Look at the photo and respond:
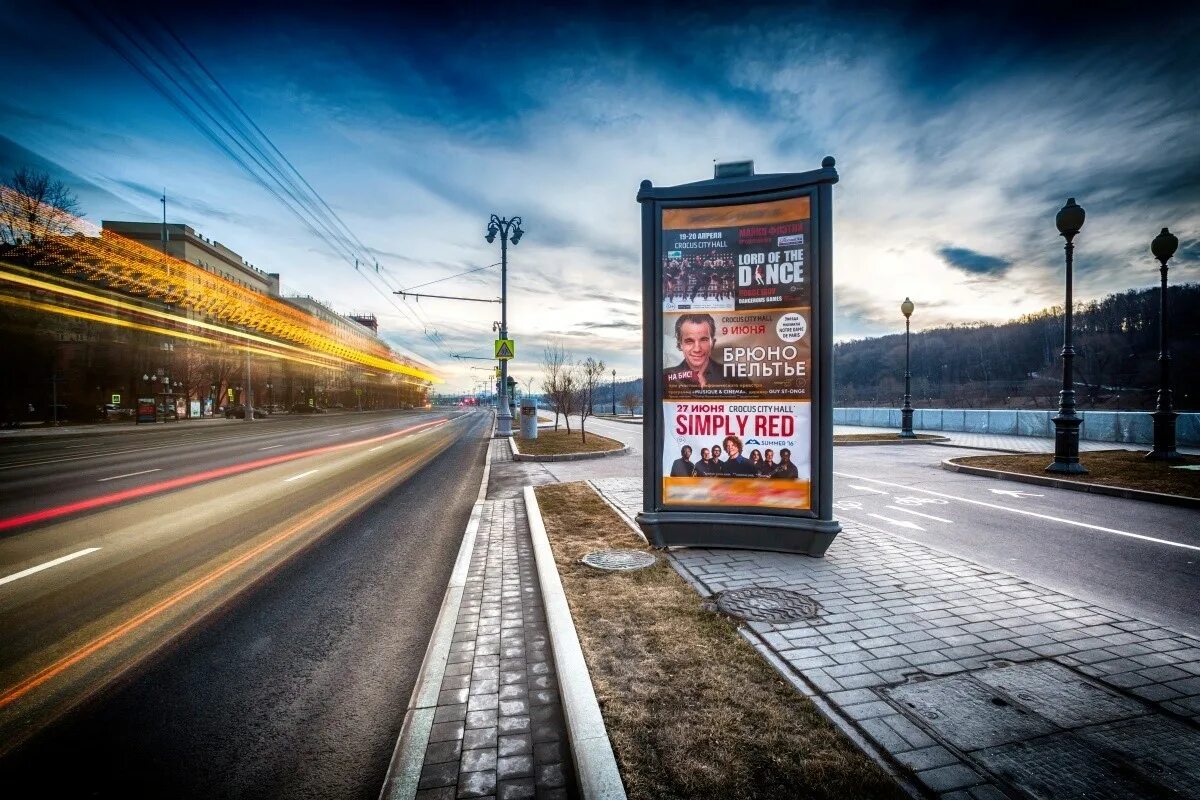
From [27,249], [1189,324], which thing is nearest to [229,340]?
[27,249]

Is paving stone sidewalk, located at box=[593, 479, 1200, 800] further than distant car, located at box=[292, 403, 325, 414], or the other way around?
distant car, located at box=[292, 403, 325, 414]

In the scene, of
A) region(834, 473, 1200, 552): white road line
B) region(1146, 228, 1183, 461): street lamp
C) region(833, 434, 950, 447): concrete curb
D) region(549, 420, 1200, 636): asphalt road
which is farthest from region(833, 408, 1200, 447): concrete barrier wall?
region(834, 473, 1200, 552): white road line

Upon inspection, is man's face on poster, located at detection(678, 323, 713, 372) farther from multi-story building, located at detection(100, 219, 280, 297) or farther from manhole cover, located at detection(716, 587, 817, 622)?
multi-story building, located at detection(100, 219, 280, 297)

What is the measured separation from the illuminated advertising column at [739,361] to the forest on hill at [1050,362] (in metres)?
82.5

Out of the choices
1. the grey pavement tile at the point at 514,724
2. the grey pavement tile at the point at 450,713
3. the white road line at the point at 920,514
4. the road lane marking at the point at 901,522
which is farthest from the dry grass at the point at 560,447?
the grey pavement tile at the point at 514,724

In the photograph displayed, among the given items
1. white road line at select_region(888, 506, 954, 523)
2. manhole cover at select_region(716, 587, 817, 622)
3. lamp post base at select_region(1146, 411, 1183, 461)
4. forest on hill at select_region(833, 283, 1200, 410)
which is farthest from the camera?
forest on hill at select_region(833, 283, 1200, 410)

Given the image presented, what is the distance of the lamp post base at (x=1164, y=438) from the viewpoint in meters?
11.8

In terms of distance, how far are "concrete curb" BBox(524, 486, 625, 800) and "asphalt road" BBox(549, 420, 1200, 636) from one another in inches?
181

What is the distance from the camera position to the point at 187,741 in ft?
9.10

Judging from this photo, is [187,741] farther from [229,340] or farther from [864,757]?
[229,340]

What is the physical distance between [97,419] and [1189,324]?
145670 millimetres

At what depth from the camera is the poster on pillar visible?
5.48 m

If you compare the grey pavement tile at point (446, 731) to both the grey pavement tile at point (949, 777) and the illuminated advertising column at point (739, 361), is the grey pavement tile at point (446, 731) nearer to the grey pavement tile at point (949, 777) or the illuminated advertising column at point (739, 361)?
the grey pavement tile at point (949, 777)

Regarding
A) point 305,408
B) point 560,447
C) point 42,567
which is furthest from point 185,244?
point 42,567
